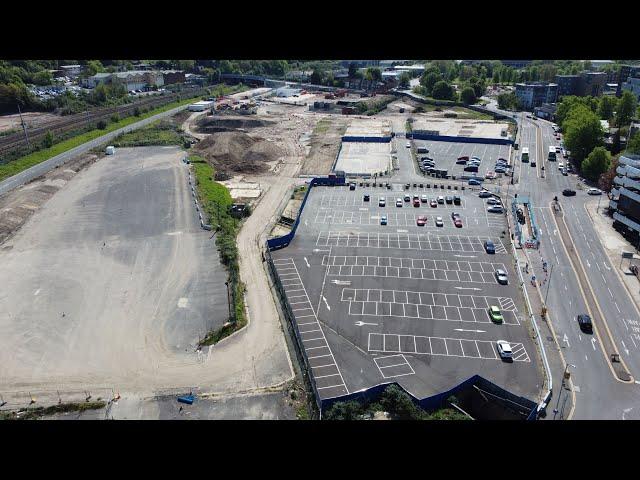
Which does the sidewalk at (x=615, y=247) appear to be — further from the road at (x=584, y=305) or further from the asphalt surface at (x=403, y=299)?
the asphalt surface at (x=403, y=299)

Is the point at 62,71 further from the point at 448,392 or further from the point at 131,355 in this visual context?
the point at 448,392

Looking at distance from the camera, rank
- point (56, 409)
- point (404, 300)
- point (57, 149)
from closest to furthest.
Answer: point (56, 409) → point (404, 300) → point (57, 149)

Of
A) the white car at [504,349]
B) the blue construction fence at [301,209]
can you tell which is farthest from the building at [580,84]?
the white car at [504,349]

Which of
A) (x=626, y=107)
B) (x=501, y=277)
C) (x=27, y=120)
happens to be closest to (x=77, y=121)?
(x=27, y=120)

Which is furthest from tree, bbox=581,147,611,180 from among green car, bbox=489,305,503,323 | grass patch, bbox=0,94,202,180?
grass patch, bbox=0,94,202,180

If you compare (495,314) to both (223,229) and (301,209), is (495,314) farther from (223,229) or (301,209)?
(223,229)

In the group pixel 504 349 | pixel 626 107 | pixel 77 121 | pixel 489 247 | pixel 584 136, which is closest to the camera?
pixel 504 349
